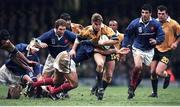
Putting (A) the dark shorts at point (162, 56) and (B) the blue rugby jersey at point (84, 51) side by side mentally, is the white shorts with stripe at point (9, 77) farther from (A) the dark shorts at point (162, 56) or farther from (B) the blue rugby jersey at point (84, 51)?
(A) the dark shorts at point (162, 56)

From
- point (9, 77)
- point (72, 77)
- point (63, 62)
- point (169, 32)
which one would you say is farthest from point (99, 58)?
point (169, 32)

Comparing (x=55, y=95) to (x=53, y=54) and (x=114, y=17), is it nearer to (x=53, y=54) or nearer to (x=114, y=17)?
(x=53, y=54)

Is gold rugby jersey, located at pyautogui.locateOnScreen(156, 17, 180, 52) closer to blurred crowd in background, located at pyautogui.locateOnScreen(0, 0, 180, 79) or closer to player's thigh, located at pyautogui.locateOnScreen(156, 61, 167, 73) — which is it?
player's thigh, located at pyautogui.locateOnScreen(156, 61, 167, 73)

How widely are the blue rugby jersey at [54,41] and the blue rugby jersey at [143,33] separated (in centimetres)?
149

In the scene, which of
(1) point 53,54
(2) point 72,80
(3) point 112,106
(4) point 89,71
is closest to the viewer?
(3) point 112,106

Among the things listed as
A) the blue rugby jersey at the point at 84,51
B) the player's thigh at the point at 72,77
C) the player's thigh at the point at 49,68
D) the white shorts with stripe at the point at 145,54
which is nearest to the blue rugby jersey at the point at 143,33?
the white shorts with stripe at the point at 145,54

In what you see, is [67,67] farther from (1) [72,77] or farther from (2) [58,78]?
(2) [58,78]

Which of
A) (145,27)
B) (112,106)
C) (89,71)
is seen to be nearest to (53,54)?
(145,27)

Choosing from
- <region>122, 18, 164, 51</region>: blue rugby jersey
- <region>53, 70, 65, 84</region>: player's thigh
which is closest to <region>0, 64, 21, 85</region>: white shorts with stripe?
<region>53, 70, 65, 84</region>: player's thigh

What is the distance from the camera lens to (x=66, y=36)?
58.4 feet

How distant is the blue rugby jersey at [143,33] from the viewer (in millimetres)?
18500

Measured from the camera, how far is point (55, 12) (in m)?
32.6

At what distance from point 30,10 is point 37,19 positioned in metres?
0.48

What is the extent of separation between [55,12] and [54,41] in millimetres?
14863
